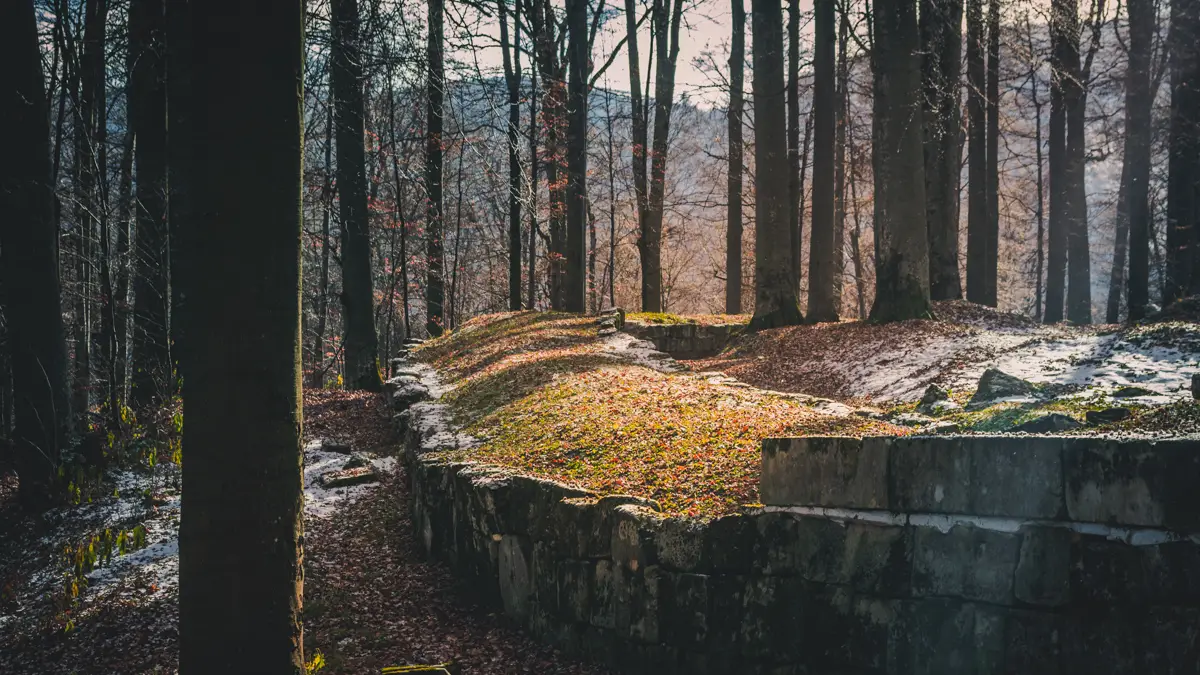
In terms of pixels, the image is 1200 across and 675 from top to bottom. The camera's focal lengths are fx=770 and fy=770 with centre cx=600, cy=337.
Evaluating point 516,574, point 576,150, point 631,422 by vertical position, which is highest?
point 576,150

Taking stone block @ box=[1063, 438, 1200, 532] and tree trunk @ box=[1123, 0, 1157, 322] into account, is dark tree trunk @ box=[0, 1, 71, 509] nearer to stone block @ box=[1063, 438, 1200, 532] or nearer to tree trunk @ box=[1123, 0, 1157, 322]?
stone block @ box=[1063, 438, 1200, 532]

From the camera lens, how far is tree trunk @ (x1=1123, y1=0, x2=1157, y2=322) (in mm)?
12766

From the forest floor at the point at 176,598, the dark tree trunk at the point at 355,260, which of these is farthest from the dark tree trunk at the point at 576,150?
the forest floor at the point at 176,598

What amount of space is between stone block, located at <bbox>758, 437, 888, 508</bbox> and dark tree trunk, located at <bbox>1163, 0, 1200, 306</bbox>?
394 inches

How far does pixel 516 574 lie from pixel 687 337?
9547 mm

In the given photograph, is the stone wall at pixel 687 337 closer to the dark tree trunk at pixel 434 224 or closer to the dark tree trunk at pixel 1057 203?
the dark tree trunk at pixel 434 224

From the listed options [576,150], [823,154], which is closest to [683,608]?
[823,154]

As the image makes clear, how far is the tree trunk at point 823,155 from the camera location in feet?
44.4

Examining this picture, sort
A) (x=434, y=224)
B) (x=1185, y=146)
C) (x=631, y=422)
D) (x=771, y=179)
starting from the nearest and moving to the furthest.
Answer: (x=631, y=422), (x=1185, y=146), (x=771, y=179), (x=434, y=224)

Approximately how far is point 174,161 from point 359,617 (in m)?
3.56

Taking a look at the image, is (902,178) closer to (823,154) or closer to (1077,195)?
(823,154)

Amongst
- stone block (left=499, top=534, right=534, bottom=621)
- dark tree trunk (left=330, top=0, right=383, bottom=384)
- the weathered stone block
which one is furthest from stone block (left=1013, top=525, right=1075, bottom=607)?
dark tree trunk (left=330, top=0, right=383, bottom=384)

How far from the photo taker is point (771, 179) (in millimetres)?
12969

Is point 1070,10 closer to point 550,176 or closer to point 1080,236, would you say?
point 1080,236
